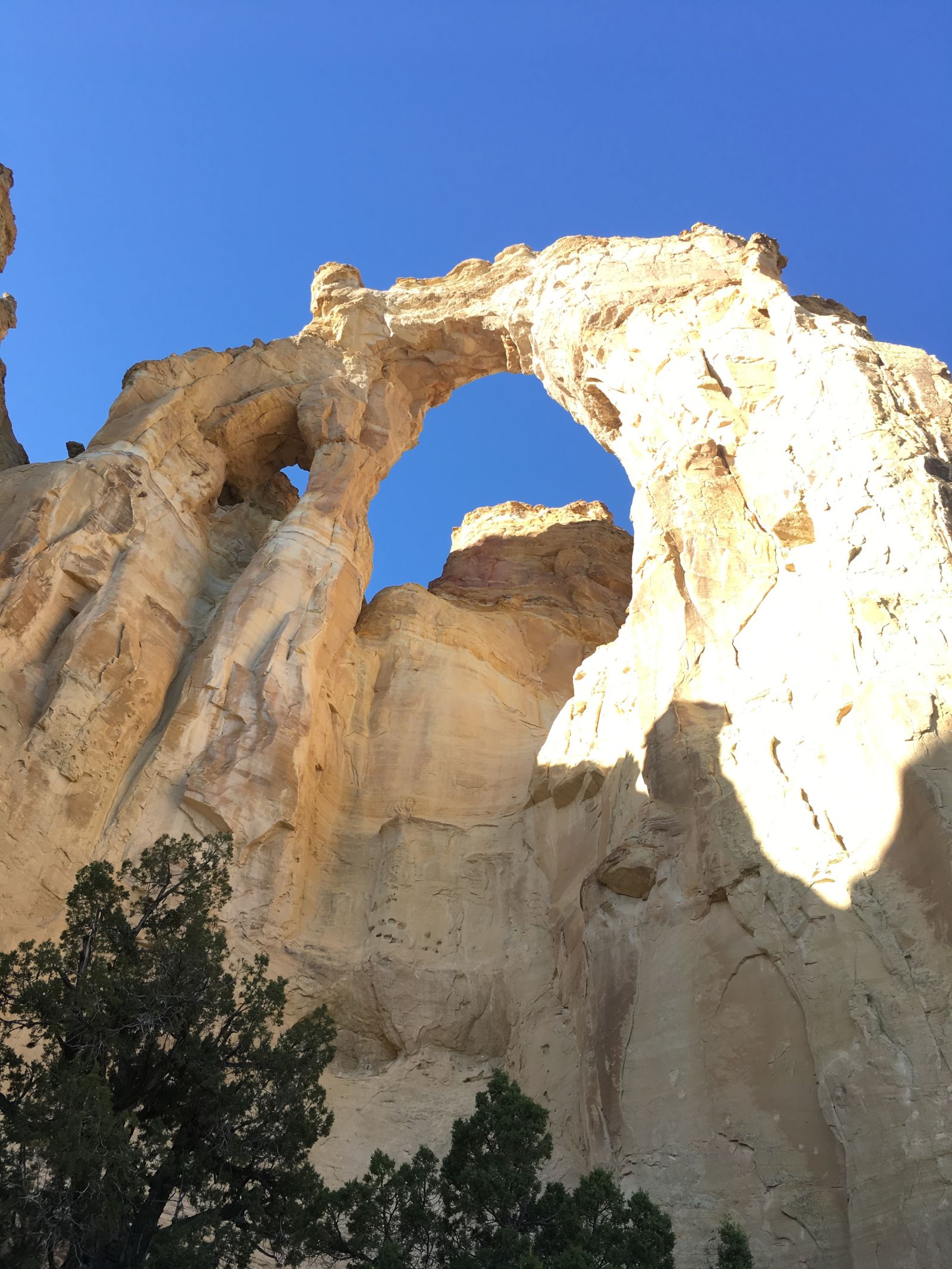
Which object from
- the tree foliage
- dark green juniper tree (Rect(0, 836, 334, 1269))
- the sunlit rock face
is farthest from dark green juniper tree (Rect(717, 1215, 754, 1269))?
dark green juniper tree (Rect(0, 836, 334, 1269))

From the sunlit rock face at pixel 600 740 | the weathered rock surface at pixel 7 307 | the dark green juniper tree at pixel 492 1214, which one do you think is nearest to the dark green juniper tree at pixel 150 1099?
the dark green juniper tree at pixel 492 1214

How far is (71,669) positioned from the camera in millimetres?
17000

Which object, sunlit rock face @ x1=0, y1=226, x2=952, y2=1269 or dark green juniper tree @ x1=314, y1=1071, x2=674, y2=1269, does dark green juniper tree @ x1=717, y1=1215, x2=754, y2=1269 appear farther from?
sunlit rock face @ x1=0, y1=226, x2=952, y2=1269

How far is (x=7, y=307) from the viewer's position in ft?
84.4

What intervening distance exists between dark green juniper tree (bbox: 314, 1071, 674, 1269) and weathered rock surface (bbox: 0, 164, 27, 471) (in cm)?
1863

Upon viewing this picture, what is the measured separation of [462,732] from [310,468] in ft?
22.8

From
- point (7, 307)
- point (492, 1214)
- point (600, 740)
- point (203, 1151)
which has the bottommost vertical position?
point (203, 1151)

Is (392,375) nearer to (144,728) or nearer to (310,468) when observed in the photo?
(310,468)

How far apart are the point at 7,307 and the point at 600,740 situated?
682 inches

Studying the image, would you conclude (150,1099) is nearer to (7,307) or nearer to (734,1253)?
(734,1253)

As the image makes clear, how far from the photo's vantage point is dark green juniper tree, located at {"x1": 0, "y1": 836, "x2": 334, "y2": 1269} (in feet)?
25.7

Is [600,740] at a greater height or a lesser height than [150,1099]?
greater

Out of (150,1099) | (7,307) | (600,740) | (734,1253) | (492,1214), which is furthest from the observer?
(7,307)

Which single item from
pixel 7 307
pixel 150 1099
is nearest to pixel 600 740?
pixel 150 1099
